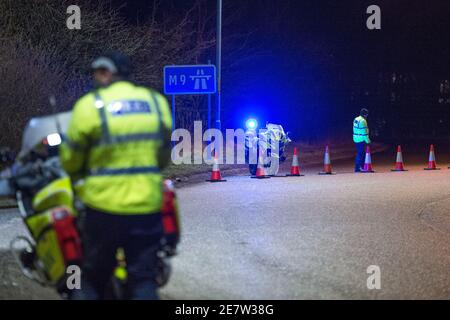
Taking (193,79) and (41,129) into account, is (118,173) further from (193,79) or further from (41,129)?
(193,79)

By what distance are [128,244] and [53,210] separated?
19.9 inches

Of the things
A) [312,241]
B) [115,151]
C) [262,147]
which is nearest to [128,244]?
[115,151]

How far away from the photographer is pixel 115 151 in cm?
444

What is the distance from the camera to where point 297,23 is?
3728 cm

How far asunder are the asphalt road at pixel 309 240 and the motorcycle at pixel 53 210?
1779mm

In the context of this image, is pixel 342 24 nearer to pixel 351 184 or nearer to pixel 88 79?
Answer: pixel 88 79

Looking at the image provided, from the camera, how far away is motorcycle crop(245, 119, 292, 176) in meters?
19.2

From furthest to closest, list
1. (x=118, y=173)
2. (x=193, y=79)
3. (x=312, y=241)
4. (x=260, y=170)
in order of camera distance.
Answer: (x=193, y=79) → (x=260, y=170) → (x=312, y=241) → (x=118, y=173)

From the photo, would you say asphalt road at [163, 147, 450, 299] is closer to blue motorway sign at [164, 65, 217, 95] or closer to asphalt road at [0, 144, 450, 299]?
asphalt road at [0, 144, 450, 299]

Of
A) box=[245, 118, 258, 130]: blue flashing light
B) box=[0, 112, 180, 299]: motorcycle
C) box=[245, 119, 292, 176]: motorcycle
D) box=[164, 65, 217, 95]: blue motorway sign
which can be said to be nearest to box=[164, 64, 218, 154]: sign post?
box=[164, 65, 217, 95]: blue motorway sign

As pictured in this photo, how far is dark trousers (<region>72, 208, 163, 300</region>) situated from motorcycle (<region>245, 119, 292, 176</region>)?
570 inches

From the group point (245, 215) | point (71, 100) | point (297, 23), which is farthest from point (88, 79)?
point (297, 23)

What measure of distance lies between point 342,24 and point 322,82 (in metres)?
3.34

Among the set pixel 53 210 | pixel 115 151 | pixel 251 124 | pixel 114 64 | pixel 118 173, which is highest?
pixel 114 64
